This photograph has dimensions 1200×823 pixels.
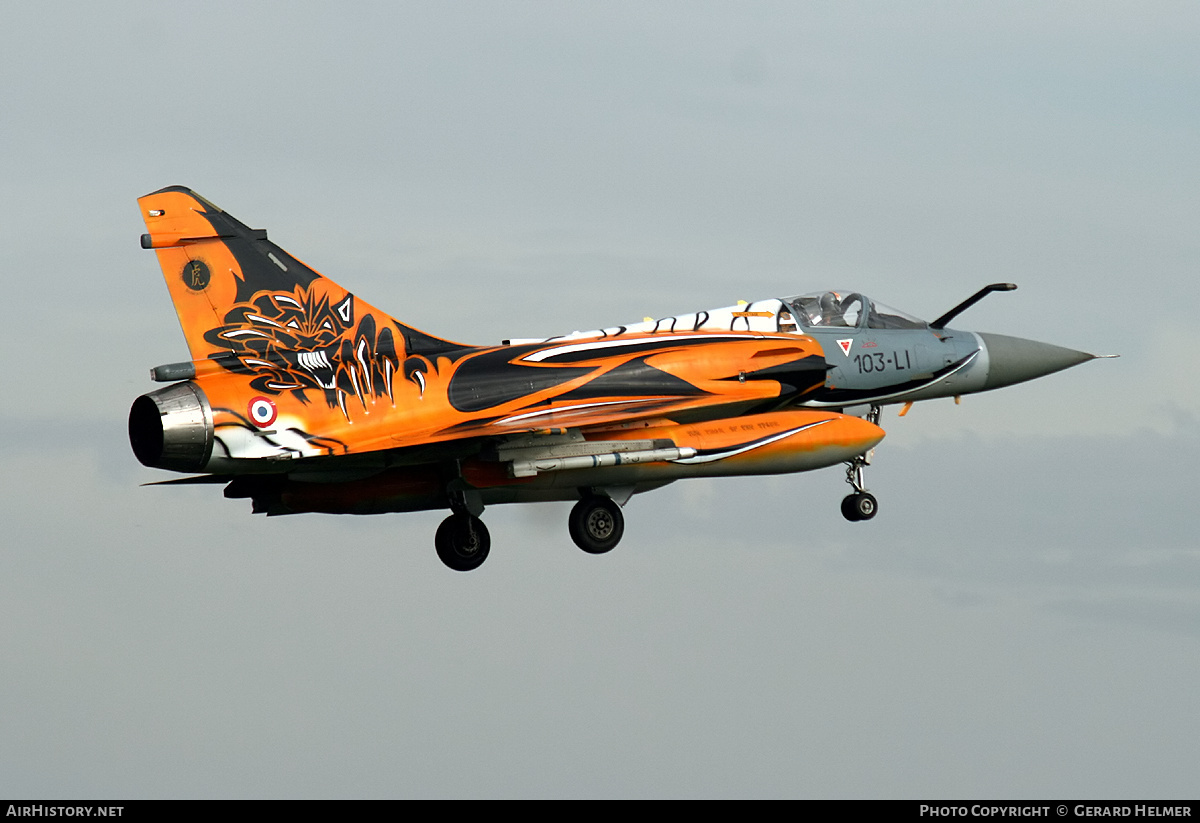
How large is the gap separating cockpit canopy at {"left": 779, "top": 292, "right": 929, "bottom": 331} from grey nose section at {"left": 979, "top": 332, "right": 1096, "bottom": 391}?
1.36 m

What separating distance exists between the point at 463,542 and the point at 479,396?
103 inches

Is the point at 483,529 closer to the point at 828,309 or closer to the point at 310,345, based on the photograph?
the point at 310,345

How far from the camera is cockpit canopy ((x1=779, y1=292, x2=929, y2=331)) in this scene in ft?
79.8

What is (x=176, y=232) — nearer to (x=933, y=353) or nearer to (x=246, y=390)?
(x=246, y=390)

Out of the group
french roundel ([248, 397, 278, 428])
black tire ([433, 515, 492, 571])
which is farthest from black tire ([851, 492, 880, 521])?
french roundel ([248, 397, 278, 428])

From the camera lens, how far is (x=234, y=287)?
67.8 ft

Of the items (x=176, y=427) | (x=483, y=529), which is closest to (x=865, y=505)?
(x=483, y=529)

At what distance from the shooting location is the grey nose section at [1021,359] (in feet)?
84.0

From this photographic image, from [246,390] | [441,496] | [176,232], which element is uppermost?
[176,232]

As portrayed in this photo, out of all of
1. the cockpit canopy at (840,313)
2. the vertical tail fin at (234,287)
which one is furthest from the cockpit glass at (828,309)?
the vertical tail fin at (234,287)

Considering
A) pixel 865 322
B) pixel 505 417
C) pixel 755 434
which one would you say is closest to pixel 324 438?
pixel 505 417

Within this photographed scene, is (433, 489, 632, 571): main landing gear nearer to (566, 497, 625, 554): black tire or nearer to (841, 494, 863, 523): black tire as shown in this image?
(566, 497, 625, 554): black tire

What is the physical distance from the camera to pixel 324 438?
20.0 m

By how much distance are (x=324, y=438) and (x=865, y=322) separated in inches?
339
